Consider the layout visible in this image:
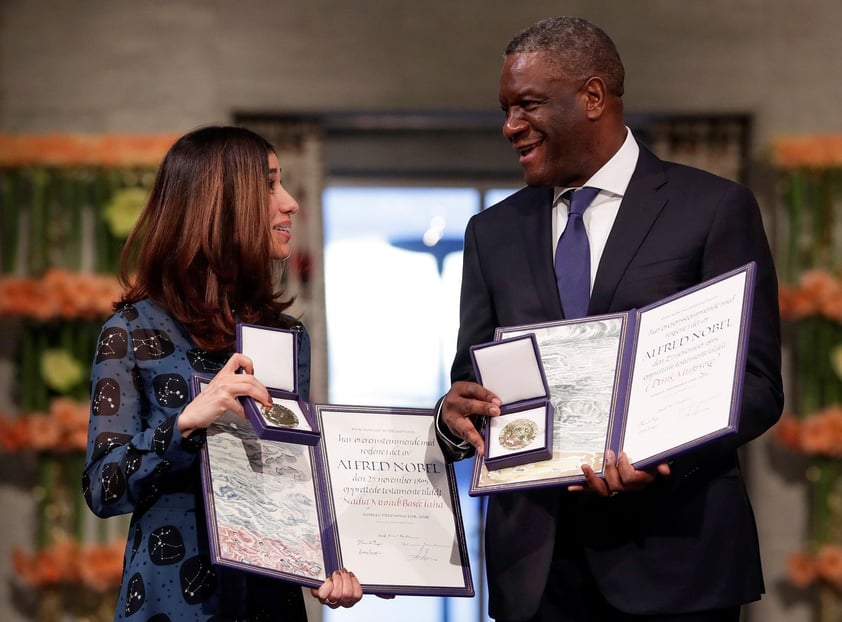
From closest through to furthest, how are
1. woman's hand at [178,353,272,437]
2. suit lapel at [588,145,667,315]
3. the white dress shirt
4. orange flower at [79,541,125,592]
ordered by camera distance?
woman's hand at [178,353,272,437]
suit lapel at [588,145,667,315]
the white dress shirt
orange flower at [79,541,125,592]

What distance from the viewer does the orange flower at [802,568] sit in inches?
199

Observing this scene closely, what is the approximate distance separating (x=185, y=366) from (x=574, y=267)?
2.51ft

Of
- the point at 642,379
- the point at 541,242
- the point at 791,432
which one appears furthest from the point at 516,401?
the point at 791,432

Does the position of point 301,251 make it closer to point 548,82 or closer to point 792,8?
point 792,8

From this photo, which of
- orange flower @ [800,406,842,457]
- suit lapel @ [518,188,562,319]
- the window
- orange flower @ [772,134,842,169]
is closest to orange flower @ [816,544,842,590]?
orange flower @ [800,406,842,457]

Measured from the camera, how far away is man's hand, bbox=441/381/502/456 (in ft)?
6.76

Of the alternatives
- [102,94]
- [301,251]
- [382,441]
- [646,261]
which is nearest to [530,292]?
[646,261]

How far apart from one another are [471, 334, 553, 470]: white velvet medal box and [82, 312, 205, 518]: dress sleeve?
1.71 feet

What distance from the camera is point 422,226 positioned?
224 inches

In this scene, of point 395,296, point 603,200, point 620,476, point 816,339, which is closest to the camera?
point 620,476

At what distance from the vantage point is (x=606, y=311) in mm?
2111

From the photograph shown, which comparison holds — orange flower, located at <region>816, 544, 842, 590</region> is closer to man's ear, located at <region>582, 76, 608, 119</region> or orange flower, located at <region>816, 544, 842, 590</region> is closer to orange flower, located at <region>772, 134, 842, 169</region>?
orange flower, located at <region>772, 134, 842, 169</region>

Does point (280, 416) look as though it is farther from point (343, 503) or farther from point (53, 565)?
point (53, 565)

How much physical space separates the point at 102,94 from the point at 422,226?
64.4 inches
